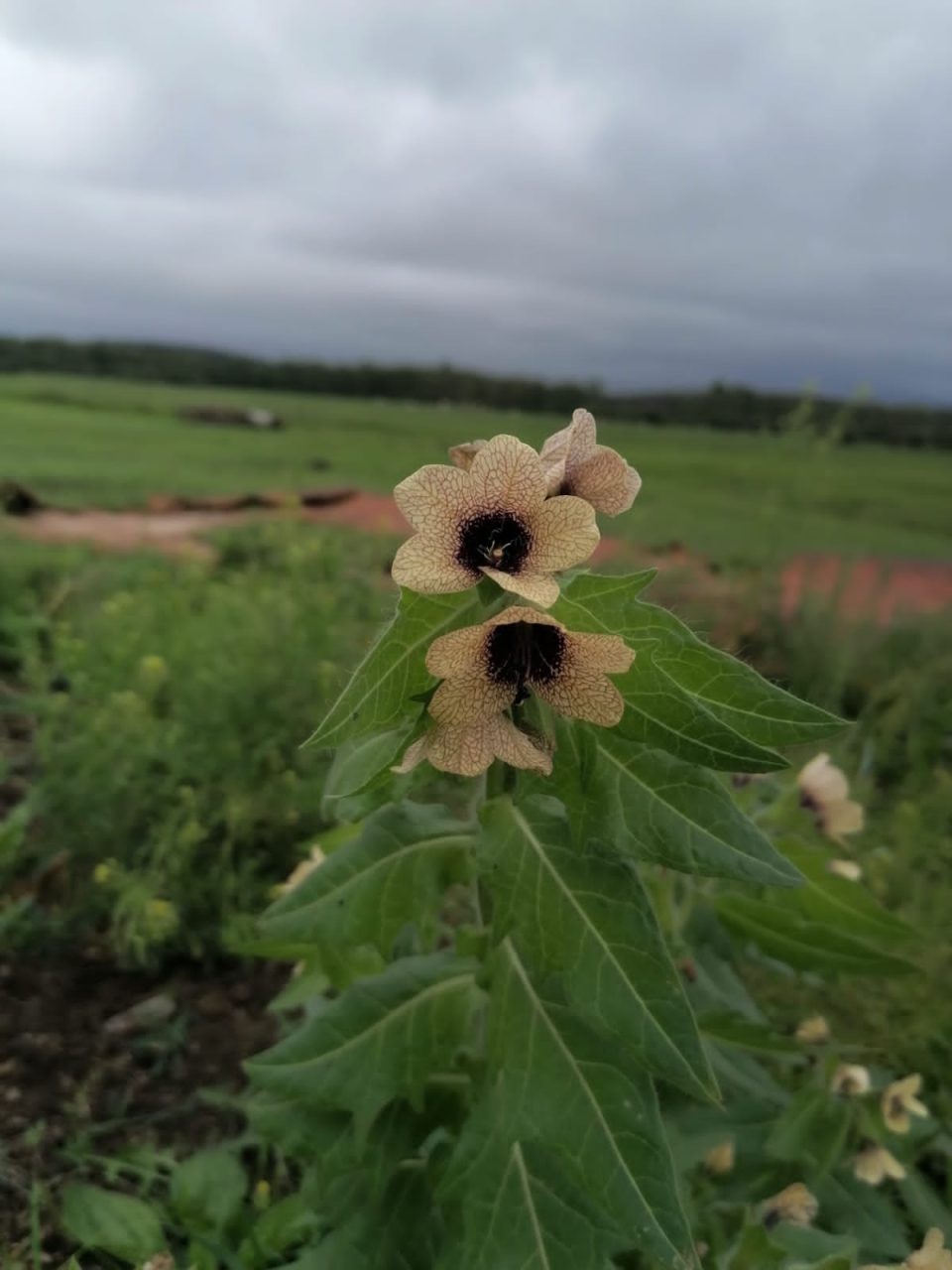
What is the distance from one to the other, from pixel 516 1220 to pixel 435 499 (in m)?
0.85

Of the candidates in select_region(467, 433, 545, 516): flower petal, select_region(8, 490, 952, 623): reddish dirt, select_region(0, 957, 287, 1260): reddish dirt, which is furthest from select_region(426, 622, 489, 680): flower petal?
select_region(8, 490, 952, 623): reddish dirt

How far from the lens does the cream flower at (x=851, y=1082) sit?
6.00 feet

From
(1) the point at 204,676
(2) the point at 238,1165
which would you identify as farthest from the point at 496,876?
(1) the point at 204,676

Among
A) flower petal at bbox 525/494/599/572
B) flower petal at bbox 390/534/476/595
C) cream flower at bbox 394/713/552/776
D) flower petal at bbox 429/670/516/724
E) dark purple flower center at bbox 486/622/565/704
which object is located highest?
flower petal at bbox 525/494/599/572

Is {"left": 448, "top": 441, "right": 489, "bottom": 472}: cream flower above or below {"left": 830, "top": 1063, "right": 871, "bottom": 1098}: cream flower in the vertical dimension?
above

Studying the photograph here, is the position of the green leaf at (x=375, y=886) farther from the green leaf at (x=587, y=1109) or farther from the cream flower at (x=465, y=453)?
the cream flower at (x=465, y=453)

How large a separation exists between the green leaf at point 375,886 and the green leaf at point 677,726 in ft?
1.24

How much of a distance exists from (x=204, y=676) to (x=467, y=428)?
3669 mm

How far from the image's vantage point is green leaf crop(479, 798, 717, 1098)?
1040 mm

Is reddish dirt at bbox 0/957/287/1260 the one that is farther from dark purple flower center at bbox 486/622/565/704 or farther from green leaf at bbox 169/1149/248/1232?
dark purple flower center at bbox 486/622/565/704

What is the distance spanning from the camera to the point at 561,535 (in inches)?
36.0

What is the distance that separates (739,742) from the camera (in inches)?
37.4

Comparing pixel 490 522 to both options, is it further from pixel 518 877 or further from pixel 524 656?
pixel 518 877

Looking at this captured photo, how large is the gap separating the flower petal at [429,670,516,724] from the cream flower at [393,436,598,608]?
8cm
